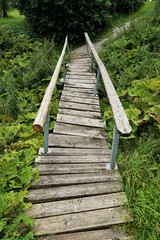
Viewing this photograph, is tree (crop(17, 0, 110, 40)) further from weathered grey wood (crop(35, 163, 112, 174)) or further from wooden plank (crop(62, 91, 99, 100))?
weathered grey wood (crop(35, 163, 112, 174))

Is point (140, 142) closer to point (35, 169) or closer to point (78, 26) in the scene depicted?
point (35, 169)

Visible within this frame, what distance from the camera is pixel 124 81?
6.72 metres

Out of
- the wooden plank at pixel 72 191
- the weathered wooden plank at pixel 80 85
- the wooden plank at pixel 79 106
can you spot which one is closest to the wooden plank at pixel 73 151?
the wooden plank at pixel 72 191

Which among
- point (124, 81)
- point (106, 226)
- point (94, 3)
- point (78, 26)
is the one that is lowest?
point (106, 226)

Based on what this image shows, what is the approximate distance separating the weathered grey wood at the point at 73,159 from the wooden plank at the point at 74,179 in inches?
13.1

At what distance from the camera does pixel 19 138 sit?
15.4 ft

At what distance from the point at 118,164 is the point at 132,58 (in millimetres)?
5515

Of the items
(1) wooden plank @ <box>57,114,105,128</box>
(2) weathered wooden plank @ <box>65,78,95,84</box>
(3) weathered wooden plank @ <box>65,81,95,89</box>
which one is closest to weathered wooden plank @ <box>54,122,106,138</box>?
(1) wooden plank @ <box>57,114,105,128</box>

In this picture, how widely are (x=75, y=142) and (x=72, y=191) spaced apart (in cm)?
129

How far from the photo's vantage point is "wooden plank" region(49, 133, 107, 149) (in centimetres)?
440

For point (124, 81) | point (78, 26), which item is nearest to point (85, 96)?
point (124, 81)

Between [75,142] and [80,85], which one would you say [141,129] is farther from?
[80,85]

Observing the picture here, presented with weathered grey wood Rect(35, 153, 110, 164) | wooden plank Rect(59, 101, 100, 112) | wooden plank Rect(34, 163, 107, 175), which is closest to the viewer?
wooden plank Rect(34, 163, 107, 175)

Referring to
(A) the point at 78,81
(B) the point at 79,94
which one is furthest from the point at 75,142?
(A) the point at 78,81
